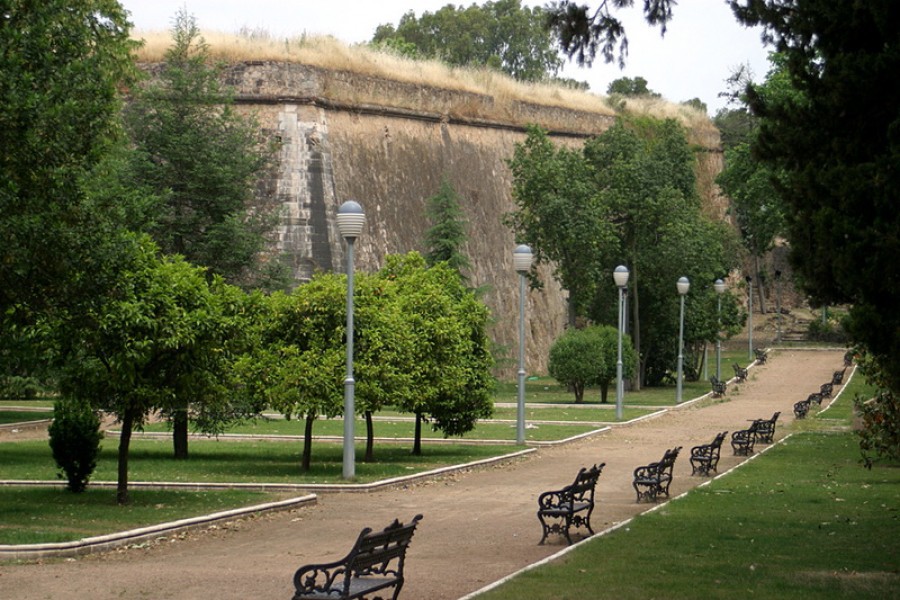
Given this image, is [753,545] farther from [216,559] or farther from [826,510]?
[216,559]

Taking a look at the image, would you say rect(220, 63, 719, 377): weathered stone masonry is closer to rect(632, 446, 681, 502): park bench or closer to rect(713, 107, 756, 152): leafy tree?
rect(713, 107, 756, 152): leafy tree

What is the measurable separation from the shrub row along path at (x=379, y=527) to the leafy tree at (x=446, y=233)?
19835 millimetres

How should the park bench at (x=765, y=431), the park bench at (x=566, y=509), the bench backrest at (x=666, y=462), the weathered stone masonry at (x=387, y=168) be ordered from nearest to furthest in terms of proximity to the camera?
the park bench at (x=566, y=509), the bench backrest at (x=666, y=462), the park bench at (x=765, y=431), the weathered stone masonry at (x=387, y=168)

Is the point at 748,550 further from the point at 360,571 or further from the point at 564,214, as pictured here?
the point at 564,214

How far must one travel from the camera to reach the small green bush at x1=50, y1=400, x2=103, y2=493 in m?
17.2

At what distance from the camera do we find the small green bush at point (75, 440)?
56.3 ft

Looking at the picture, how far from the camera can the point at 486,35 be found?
9950 centimetres

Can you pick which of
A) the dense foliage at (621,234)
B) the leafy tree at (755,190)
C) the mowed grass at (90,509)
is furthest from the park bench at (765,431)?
the dense foliage at (621,234)

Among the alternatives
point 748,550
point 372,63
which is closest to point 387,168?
point 372,63

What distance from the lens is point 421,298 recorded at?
80.0 feet

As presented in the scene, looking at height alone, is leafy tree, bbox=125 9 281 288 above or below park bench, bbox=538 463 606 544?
above

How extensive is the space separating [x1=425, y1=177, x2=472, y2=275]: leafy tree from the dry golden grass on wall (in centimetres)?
593

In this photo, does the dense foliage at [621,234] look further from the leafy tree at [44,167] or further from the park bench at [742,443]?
the leafy tree at [44,167]

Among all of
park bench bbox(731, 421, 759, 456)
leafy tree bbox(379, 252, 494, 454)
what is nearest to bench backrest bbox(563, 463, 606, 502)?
leafy tree bbox(379, 252, 494, 454)
